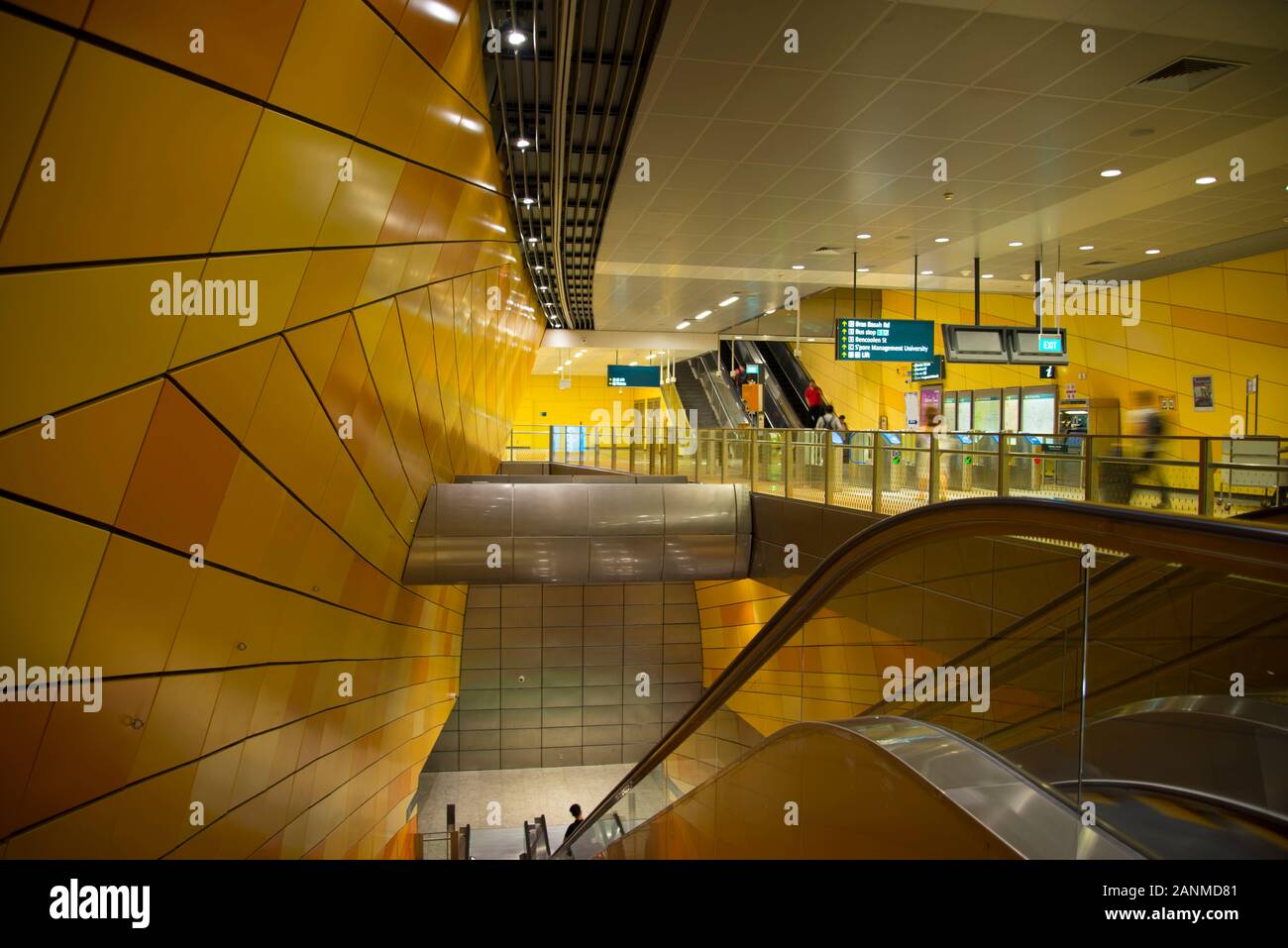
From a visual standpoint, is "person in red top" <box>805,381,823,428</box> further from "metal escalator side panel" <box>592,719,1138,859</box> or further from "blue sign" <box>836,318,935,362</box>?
"metal escalator side panel" <box>592,719,1138,859</box>

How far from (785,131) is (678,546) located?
568 centimetres

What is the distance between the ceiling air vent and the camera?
6.86 meters

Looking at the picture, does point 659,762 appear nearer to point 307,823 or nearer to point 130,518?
point 307,823

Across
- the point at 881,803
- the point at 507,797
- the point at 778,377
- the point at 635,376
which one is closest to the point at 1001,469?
the point at 881,803

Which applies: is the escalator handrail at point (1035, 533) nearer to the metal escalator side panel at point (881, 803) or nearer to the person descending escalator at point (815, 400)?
the metal escalator side panel at point (881, 803)

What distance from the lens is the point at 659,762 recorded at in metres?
6.52

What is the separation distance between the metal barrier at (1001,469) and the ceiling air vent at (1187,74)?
3145 millimetres

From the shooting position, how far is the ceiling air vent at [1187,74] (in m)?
6.86

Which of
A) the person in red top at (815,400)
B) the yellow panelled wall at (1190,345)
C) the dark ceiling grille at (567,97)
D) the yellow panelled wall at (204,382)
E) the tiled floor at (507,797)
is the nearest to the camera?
the yellow panelled wall at (204,382)

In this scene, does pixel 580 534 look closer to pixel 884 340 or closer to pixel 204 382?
pixel 204 382

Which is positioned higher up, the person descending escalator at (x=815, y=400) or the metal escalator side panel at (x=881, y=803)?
the person descending escalator at (x=815, y=400)

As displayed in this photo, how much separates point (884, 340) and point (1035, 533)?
13621mm

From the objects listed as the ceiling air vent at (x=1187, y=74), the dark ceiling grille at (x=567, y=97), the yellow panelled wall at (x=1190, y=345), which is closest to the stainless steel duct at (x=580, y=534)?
the dark ceiling grille at (x=567, y=97)

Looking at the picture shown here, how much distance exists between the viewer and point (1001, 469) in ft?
27.6
